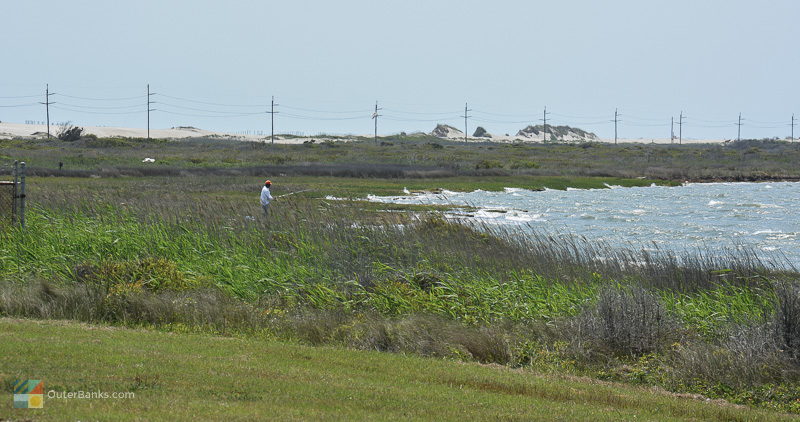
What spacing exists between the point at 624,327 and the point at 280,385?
5719 millimetres

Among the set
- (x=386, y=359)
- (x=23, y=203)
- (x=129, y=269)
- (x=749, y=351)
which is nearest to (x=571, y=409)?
(x=386, y=359)

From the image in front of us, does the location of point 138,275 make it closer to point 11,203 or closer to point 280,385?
point 11,203

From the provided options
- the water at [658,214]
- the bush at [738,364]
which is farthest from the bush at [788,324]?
the water at [658,214]

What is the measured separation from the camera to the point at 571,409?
883cm

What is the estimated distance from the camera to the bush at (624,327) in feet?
40.3

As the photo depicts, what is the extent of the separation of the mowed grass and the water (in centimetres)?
1592

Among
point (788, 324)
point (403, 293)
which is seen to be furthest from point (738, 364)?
point (403, 293)

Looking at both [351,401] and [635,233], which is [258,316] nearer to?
A: [351,401]

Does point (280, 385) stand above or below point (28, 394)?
below

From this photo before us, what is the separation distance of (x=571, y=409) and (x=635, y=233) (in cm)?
2778

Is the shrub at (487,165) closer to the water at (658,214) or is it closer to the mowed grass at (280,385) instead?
the water at (658,214)

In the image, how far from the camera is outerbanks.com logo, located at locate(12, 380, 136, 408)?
7.32 m

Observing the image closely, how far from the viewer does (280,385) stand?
8898mm

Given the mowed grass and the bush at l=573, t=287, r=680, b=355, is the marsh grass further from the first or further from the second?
the mowed grass
